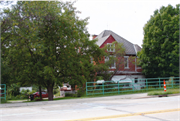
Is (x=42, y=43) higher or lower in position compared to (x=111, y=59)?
higher

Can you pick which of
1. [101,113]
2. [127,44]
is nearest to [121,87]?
[101,113]

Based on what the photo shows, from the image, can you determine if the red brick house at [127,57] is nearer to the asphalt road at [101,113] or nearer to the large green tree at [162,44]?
the large green tree at [162,44]

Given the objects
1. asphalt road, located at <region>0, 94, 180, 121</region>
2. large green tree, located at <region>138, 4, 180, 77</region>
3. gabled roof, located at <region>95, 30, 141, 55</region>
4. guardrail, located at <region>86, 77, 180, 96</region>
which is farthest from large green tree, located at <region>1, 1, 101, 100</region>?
gabled roof, located at <region>95, 30, 141, 55</region>

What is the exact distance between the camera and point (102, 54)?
25.6 meters

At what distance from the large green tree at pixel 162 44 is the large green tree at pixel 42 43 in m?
12.6

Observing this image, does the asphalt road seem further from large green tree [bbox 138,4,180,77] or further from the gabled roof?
the gabled roof

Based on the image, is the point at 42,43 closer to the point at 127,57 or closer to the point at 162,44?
the point at 162,44

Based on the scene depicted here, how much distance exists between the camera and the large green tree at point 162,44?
1164 inches

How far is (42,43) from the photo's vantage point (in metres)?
17.1

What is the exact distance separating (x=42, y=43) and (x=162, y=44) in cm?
1969

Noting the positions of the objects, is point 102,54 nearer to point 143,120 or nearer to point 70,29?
point 70,29

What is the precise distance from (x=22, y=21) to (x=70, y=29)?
5.32 m

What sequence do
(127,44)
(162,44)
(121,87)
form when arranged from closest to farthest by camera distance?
(121,87) → (162,44) → (127,44)

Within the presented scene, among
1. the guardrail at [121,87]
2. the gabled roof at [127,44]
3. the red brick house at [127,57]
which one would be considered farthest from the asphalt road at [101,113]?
the gabled roof at [127,44]
